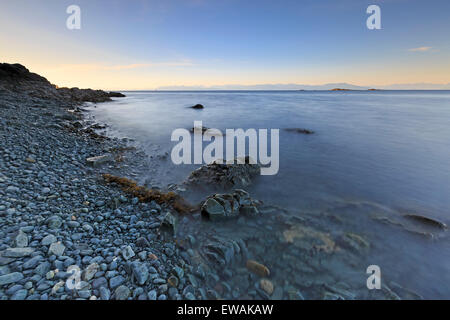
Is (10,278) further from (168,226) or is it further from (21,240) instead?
(168,226)

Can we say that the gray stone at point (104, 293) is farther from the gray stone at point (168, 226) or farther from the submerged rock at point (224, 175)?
the submerged rock at point (224, 175)

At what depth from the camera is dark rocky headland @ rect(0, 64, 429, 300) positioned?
2529 millimetres

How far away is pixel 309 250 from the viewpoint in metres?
→ 3.55

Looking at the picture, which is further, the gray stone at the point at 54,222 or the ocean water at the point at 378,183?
the ocean water at the point at 378,183

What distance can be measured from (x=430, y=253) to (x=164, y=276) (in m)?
4.99

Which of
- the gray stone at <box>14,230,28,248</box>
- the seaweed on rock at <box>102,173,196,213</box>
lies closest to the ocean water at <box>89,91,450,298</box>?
the seaweed on rock at <box>102,173,196,213</box>

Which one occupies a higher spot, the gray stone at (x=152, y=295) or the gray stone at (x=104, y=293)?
the gray stone at (x=104, y=293)

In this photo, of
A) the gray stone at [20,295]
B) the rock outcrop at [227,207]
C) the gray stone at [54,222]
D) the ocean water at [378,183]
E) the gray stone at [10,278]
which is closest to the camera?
the gray stone at [20,295]

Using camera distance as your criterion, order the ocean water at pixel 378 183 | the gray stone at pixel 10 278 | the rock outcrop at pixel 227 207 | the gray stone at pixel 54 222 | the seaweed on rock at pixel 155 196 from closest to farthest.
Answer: the gray stone at pixel 10 278
the gray stone at pixel 54 222
the ocean water at pixel 378 183
the rock outcrop at pixel 227 207
the seaweed on rock at pixel 155 196

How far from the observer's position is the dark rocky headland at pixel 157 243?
8.30 feet

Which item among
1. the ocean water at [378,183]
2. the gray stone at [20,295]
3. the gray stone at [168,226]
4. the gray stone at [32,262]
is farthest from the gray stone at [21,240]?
the ocean water at [378,183]

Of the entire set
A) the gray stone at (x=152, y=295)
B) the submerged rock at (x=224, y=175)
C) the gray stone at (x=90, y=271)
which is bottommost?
the gray stone at (x=152, y=295)

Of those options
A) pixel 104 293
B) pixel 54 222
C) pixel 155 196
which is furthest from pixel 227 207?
pixel 54 222
